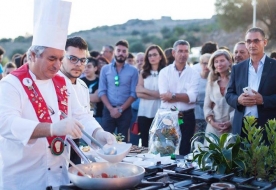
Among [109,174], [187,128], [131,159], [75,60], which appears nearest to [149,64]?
[187,128]

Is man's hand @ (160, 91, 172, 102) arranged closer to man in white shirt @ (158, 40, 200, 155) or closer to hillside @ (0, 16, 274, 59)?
man in white shirt @ (158, 40, 200, 155)

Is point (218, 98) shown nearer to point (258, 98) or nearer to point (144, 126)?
point (258, 98)

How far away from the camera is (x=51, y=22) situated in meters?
2.67

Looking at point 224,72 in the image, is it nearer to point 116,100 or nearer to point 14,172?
point 116,100

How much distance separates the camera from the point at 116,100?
21.6 feet

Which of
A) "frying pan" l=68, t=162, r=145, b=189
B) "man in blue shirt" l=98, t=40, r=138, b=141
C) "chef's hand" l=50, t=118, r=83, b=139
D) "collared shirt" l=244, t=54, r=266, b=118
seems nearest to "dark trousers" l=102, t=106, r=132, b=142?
"man in blue shirt" l=98, t=40, r=138, b=141

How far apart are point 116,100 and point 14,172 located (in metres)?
4.04

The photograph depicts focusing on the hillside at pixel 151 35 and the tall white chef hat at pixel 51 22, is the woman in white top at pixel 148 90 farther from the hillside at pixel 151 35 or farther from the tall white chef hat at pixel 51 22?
the hillside at pixel 151 35

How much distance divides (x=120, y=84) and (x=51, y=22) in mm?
3961

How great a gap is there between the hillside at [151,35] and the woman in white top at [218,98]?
20.6 metres

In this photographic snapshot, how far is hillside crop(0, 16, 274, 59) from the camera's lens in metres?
33.6

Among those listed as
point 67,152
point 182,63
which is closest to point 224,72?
point 182,63

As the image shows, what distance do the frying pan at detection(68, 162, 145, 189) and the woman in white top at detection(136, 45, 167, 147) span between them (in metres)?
3.81

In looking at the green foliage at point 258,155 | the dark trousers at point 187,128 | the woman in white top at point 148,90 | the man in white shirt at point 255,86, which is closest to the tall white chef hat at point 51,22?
the green foliage at point 258,155
